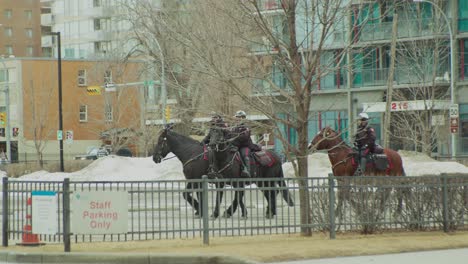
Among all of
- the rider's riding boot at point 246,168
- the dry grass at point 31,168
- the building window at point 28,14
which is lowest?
the dry grass at point 31,168

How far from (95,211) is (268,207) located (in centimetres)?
364

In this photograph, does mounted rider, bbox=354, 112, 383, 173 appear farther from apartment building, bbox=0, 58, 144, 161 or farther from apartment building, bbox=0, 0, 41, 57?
apartment building, bbox=0, 0, 41, 57

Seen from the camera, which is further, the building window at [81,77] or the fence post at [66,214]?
the building window at [81,77]

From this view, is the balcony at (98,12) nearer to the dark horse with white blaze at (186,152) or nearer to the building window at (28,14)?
the building window at (28,14)

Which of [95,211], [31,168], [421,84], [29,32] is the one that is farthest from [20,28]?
[95,211]

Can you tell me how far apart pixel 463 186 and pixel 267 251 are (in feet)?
18.2

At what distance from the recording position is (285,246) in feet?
60.8

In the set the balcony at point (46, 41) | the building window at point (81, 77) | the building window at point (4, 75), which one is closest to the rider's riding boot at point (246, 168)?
the building window at point (81, 77)

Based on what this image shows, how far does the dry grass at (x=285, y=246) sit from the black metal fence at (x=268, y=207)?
212 millimetres

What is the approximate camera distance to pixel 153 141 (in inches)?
2628

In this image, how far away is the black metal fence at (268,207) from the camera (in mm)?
19109

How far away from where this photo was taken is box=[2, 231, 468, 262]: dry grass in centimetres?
1768

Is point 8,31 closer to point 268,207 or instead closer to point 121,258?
point 268,207

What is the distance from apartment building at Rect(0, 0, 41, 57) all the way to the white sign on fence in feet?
362
